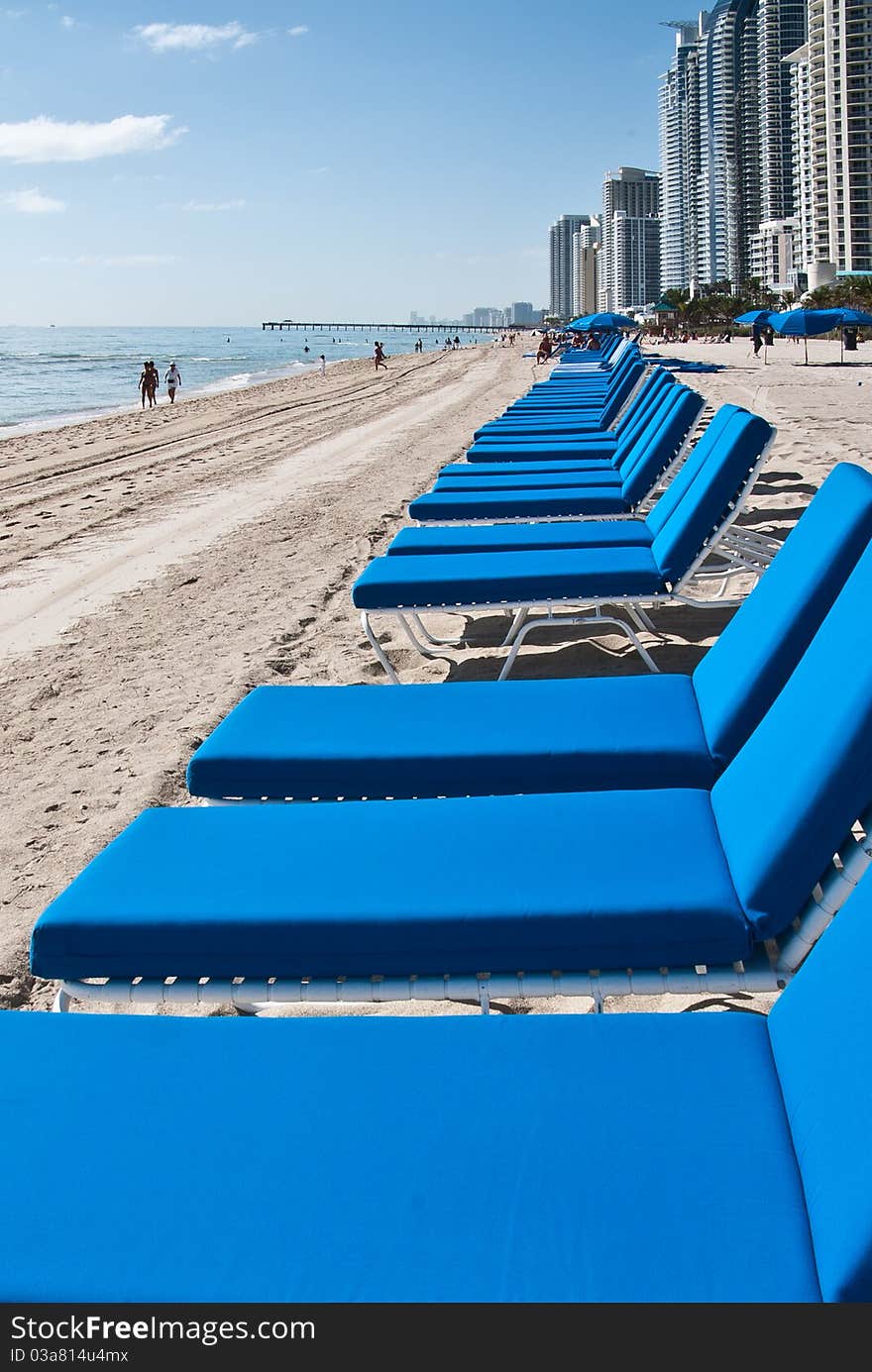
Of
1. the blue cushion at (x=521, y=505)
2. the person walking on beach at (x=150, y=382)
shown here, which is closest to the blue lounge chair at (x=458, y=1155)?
the blue cushion at (x=521, y=505)

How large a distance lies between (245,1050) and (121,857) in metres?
0.79

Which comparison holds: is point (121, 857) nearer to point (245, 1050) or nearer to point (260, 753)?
point (260, 753)

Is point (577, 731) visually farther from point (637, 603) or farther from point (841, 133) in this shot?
point (841, 133)

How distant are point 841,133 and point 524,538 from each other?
115 meters

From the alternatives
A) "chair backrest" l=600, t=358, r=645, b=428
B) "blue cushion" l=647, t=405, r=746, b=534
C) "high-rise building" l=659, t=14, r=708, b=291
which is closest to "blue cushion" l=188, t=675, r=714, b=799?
A: "blue cushion" l=647, t=405, r=746, b=534

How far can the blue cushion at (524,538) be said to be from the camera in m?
5.03

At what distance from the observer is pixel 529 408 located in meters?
13.0

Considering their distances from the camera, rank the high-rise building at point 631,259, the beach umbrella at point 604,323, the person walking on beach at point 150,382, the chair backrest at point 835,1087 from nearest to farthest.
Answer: the chair backrest at point 835,1087 → the person walking on beach at point 150,382 → the beach umbrella at point 604,323 → the high-rise building at point 631,259

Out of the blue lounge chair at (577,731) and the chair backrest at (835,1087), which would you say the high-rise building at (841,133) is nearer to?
the blue lounge chair at (577,731)

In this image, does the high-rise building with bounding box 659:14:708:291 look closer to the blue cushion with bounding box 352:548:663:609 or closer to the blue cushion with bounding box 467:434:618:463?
the blue cushion with bounding box 467:434:618:463

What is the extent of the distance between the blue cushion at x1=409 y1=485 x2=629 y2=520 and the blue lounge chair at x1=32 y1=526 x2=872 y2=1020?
4012 mm

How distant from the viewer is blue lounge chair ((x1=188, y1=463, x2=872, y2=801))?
261 centimetres

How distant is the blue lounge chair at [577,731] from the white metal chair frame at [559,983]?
72cm
